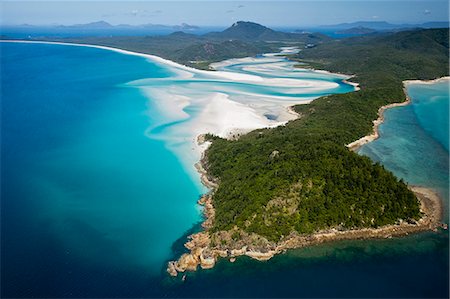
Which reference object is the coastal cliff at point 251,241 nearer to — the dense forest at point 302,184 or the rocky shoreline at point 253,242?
the rocky shoreline at point 253,242

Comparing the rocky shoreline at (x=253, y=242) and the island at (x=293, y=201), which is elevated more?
the island at (x=293, y=201)

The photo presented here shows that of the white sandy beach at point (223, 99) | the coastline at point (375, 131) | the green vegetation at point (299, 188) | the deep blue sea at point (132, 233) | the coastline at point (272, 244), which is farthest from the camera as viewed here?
the white sandy beach at point (223, 99)

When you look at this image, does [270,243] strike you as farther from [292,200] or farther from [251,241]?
[292,200]

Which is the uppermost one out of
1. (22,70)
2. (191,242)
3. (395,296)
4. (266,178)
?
(22,70)

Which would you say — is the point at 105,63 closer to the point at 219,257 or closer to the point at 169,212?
the point at 169,212

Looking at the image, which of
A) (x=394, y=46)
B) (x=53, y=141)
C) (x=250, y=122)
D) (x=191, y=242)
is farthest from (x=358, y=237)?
(x=394, y=46)

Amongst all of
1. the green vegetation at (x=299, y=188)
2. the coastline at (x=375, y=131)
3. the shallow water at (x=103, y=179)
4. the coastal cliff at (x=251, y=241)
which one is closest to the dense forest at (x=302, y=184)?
the green vegetation at (x=299, y=188)

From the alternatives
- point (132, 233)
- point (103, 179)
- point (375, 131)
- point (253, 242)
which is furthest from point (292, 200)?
point (375, 131)

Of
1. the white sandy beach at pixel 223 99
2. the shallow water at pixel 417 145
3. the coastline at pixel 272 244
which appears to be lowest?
the coastline at pixel 272 244

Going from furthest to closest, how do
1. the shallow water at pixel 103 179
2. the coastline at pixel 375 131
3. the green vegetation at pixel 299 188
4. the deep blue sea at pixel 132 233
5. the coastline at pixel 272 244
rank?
the coastline at pixel 375 131
the green vegetation at pixel 299 188
the coastline at pixel 272 244
the shallow water at pixel 103 179
the deep blue sea at pixel 132 233

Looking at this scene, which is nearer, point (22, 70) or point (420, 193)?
point (420, 193)
